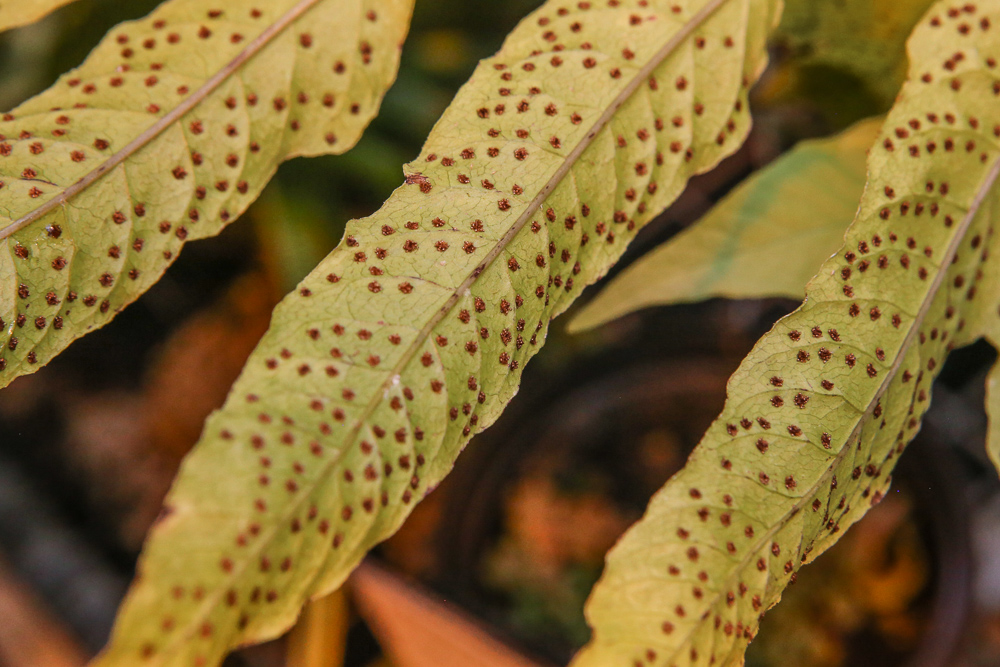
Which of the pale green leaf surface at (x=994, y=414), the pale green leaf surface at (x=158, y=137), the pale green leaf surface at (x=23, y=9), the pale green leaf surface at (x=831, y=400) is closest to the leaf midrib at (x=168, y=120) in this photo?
the pale green leaf surface at (x=158, y=137)

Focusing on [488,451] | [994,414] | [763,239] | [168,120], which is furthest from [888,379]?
[488,451]

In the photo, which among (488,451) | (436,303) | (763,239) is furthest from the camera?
(488,451)

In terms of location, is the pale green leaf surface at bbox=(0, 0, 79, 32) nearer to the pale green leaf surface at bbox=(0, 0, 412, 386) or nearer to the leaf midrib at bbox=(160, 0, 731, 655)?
the pale green leaf surface at bbox=(0, 0, 412, 386)

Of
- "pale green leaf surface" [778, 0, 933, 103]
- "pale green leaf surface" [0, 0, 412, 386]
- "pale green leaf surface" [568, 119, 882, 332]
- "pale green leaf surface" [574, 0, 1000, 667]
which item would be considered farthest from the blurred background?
"pale green leaf surface" [0, 0, 412, 386]

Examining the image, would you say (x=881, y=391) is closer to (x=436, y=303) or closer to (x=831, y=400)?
(x=831, y=400)

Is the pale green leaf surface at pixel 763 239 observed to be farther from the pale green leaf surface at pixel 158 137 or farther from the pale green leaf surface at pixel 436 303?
the pale green leaf surface at pixel 158 137

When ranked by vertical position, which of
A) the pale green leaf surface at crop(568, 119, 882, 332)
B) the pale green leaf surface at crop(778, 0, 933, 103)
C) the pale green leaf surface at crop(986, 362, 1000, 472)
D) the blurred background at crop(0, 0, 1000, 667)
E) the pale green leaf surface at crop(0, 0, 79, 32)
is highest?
the pale green leaf surface at crop(778, 0, 933, 103)

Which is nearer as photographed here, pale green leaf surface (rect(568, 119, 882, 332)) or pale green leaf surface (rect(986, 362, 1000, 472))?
pale green leaf surface (rect(986, 362, 1000, 472))
